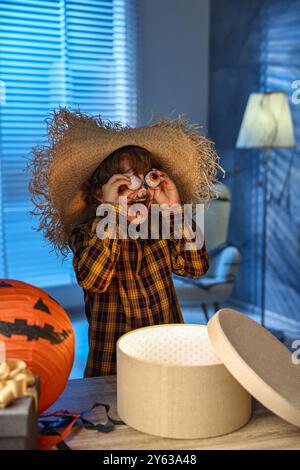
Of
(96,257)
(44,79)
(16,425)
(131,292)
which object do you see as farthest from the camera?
(44,79)

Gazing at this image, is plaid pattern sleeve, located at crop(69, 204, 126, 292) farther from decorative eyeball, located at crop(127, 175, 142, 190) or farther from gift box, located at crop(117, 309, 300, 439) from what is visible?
gift box, located at crop(117, 309, 300, 439)

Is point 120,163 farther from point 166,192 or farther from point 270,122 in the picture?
point 270,122

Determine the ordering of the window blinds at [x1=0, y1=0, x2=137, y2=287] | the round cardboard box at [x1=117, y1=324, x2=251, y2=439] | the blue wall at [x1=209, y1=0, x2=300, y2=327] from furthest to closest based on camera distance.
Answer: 1. the window blinds at [x1=0, y1=0, x2=137, y2=287]
2. the blue wall at [x1=209, y1=0, x2=300, y2=327]
3. the round cardboard box at [x1=117, y1=324, x2=251, y2=439]

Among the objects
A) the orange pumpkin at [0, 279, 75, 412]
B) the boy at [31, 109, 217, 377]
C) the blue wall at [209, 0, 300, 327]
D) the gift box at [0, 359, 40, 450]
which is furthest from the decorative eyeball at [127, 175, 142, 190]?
the blue wall at [209, 0, 300, 327]

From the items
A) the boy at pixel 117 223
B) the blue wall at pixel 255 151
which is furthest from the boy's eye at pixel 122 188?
the blue wall at pixel 255 151

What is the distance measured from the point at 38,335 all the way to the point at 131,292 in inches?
19.1

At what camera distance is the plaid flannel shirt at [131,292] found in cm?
128

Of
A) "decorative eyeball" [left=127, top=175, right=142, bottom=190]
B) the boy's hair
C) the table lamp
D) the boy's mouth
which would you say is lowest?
the boy's mouth

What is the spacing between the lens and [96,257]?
3.87 feet

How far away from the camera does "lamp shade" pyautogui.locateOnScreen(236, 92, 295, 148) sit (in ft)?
11.5

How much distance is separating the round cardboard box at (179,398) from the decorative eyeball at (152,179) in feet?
1.60

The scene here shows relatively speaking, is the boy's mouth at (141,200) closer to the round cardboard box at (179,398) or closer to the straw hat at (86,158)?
the straw hat at (86,158)

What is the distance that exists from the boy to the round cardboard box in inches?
15.6

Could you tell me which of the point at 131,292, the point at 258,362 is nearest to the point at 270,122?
the point at 131,292
